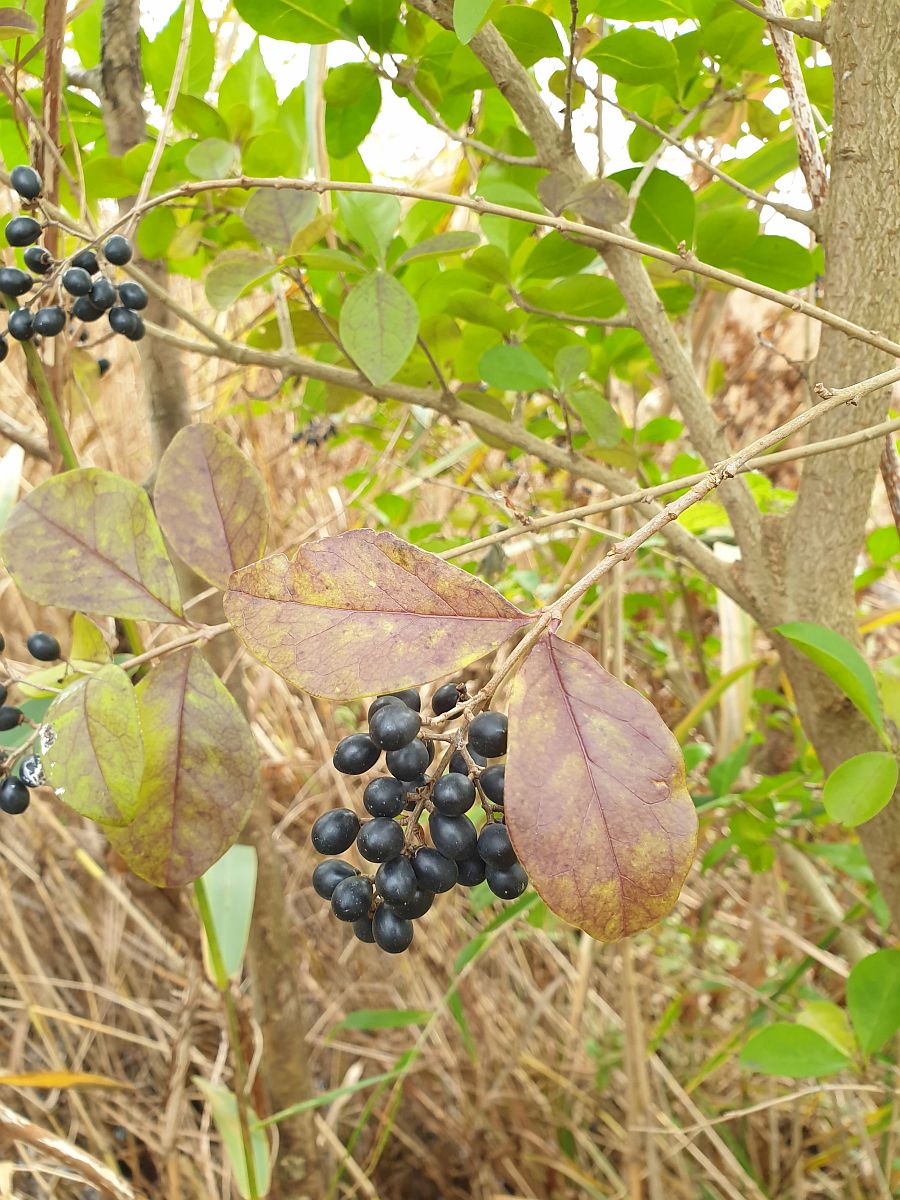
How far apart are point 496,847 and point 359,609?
0.11 metres

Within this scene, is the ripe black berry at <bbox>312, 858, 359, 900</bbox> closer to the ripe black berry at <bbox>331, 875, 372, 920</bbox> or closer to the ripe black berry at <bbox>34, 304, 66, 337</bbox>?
the ripe black berry at <bbox>331, 875, 372, 920</bbox>

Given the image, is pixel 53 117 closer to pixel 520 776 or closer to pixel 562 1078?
pixel 520 776

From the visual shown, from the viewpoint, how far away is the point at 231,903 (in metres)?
0.75

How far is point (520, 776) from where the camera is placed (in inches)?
10.6

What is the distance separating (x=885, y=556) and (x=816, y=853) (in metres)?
Answer: 0.33

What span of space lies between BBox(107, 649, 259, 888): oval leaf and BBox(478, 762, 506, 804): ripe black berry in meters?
0.13

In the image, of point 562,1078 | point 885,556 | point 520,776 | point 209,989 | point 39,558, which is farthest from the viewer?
point 209,989

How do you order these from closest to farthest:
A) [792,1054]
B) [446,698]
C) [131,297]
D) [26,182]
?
[446,698]
[26,182]
[131,297]
[792,1054]

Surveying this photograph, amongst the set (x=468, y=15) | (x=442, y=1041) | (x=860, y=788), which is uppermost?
(x=468, y=15)

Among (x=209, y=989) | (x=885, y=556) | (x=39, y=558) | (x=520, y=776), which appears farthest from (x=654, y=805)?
(x=209, y=989)

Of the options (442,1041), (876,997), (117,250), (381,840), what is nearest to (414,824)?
(381,840)

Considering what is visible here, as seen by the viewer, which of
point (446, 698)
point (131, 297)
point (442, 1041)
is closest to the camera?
point (446, 698)

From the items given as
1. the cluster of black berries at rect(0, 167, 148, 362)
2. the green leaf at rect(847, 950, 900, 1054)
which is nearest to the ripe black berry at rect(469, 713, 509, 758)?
the cluster of black berries at rect(0, 167, 148, 362)

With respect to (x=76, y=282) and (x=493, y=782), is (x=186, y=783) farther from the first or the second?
(x=76, y=282)
